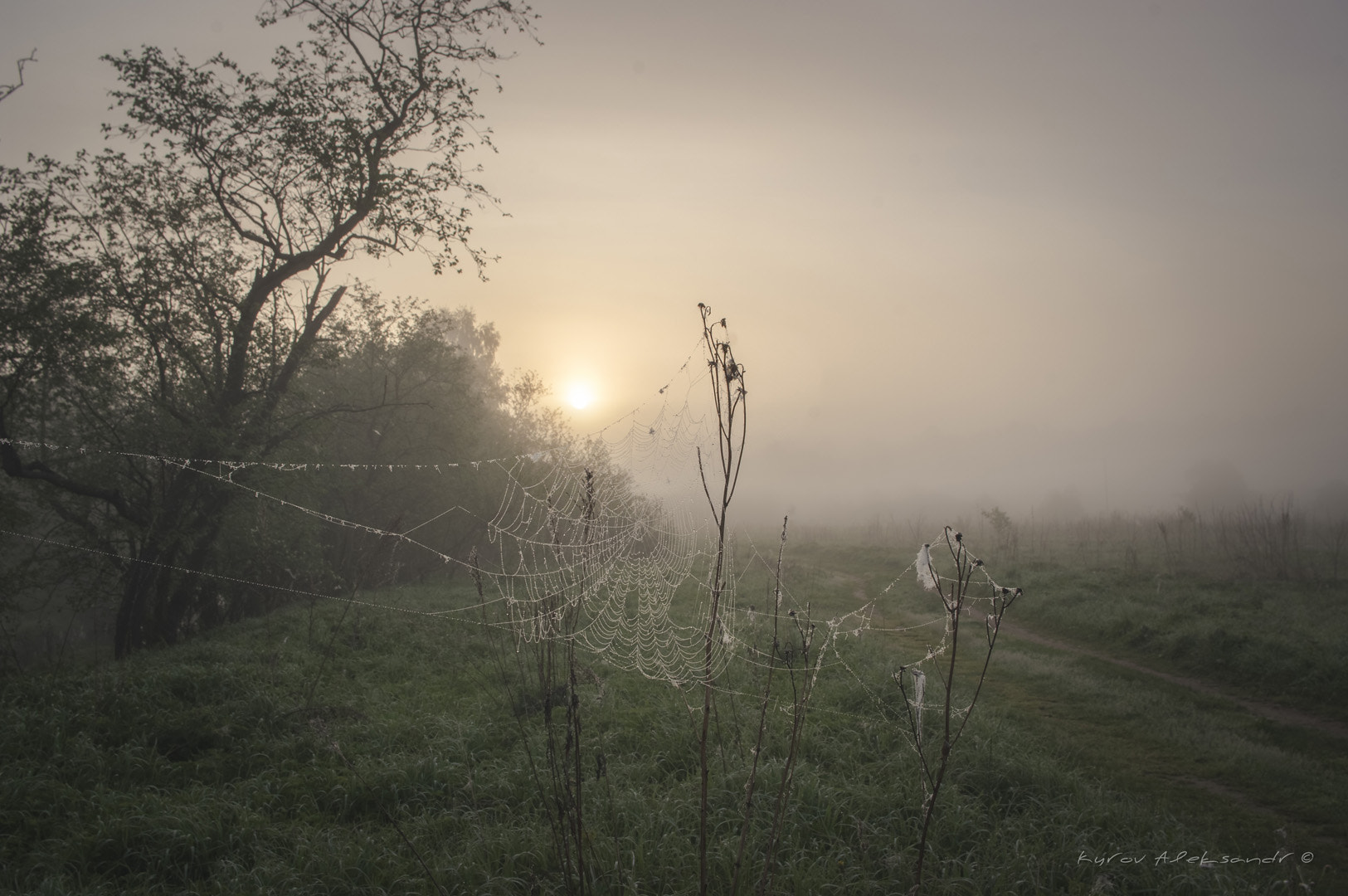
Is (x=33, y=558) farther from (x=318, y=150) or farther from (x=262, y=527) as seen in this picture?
(x=318, y=150)

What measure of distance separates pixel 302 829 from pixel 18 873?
1.83 m

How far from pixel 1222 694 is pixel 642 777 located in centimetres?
924

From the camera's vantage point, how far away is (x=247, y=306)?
1307 cm

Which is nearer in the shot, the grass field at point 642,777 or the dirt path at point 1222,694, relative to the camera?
the grass field at point 642,777

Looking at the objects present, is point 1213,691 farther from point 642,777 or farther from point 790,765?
point 790,765

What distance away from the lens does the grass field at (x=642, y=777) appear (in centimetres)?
503

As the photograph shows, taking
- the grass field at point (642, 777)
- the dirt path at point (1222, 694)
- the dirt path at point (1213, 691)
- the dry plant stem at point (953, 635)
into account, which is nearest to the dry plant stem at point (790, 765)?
the dry plant stem at point (953, 635)

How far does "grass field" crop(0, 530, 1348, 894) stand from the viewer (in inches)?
198

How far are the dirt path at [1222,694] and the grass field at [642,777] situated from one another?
0.46 ft

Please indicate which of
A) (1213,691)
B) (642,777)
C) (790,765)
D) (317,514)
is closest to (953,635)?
(790,765)

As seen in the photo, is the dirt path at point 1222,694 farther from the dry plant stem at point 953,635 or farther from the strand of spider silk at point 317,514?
the strand of spider silk at point 317,514

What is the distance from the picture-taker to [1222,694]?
9938 mm

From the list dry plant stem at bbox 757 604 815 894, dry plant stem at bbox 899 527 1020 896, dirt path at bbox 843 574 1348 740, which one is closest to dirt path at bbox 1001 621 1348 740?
A: dirt path at bbox 843 574 1348 740

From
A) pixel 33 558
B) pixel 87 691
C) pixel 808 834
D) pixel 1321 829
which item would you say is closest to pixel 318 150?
pixel 33 558
